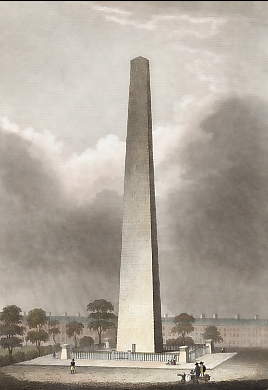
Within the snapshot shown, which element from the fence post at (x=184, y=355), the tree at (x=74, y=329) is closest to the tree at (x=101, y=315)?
the tree at (x=74, y=329)

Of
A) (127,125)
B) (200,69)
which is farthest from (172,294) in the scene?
(200,69)

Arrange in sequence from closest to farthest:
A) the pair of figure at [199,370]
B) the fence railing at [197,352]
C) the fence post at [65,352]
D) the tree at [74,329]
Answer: the pair of figure at [199,370] < the fence railing at [197,352] < the fence post at [65,352] < the tree at [74,329]

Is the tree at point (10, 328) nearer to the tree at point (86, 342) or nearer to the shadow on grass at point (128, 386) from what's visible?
the shadow on grass at point (128, 386)

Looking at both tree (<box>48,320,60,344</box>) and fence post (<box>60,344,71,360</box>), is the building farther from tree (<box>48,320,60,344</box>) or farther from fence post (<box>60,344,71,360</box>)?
tree (<box>48,320,60,344</box>)

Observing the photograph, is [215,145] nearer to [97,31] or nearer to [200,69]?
[200,69]

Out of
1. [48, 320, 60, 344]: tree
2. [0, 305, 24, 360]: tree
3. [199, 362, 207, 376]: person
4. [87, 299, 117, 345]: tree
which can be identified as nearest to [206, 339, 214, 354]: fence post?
[199, 362, 207, 376]: person

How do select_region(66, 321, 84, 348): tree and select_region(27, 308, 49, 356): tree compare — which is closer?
select_region(27, 308, 49, 356): tree
